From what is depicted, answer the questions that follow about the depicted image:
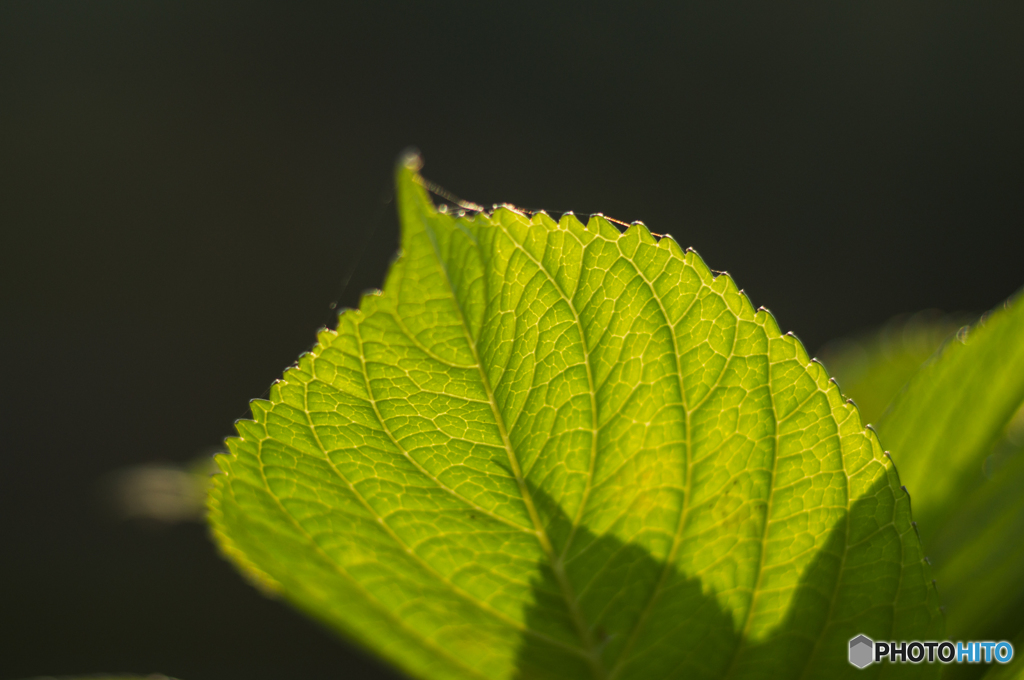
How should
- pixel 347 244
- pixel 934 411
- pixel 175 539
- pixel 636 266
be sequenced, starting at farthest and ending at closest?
1. pixel 347 244
2. pixel 175 539
3. pixel 934 411
4. pixel 636 266

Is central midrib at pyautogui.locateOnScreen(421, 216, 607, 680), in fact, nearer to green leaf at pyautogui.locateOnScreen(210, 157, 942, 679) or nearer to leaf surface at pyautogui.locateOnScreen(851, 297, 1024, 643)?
green leaf at pyautogui.locateOnScreen(210, 157, 942, 679)

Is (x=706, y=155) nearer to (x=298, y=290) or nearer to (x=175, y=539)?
(x=298, y=290)

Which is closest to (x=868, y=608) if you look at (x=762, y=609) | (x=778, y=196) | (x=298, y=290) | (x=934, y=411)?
(x=762, y=609)

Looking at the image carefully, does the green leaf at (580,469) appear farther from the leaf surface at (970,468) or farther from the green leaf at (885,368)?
the green leaf at (885,368)

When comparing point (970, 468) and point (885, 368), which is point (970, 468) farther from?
point (885, 368)

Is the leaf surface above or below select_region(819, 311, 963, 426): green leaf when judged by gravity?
below

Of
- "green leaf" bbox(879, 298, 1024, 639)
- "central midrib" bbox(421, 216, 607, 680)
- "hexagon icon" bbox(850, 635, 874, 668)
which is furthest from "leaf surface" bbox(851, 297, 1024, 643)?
"central midrib" bbox(421, 216, 607, 680)
